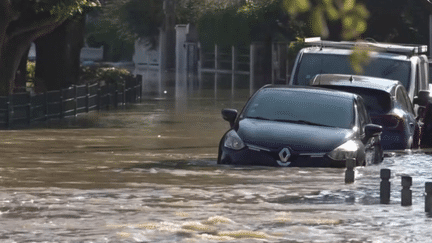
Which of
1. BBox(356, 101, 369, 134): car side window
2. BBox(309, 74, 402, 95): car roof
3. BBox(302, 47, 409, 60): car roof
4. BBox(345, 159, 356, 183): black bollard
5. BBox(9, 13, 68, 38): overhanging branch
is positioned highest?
BBox(9, 13, 68, 38): overhanging branch

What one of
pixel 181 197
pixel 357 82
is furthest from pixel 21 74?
pixel 181 197

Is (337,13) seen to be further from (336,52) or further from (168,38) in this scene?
(168,38)

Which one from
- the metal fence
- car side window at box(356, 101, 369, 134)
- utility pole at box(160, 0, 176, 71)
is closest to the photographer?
car side window at box(356, 101, 369, 134)

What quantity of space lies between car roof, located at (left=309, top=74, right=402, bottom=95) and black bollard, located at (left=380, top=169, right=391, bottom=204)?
593 cm

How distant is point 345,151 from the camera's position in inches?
604

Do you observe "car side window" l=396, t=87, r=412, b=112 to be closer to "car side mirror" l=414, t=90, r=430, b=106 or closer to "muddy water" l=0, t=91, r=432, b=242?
"car side mirror" l=414, t=90, r=430, b=106

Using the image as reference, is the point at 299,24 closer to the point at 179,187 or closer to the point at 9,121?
the point at 9,121

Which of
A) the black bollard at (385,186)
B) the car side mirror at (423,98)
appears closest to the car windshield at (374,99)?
the car side mirror at (423,98)

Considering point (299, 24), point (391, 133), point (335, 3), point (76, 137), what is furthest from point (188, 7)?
point (335, 3)

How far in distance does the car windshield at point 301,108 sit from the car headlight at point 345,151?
0.60 m

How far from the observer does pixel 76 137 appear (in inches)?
935

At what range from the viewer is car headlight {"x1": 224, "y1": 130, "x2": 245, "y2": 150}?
1540cm

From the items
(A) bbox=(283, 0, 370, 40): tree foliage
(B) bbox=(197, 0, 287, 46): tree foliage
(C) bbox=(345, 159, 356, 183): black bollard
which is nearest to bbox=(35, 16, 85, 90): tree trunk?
(C) bbox=(345, 159, 356, 183): black bollard

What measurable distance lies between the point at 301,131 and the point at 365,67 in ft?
20.8
